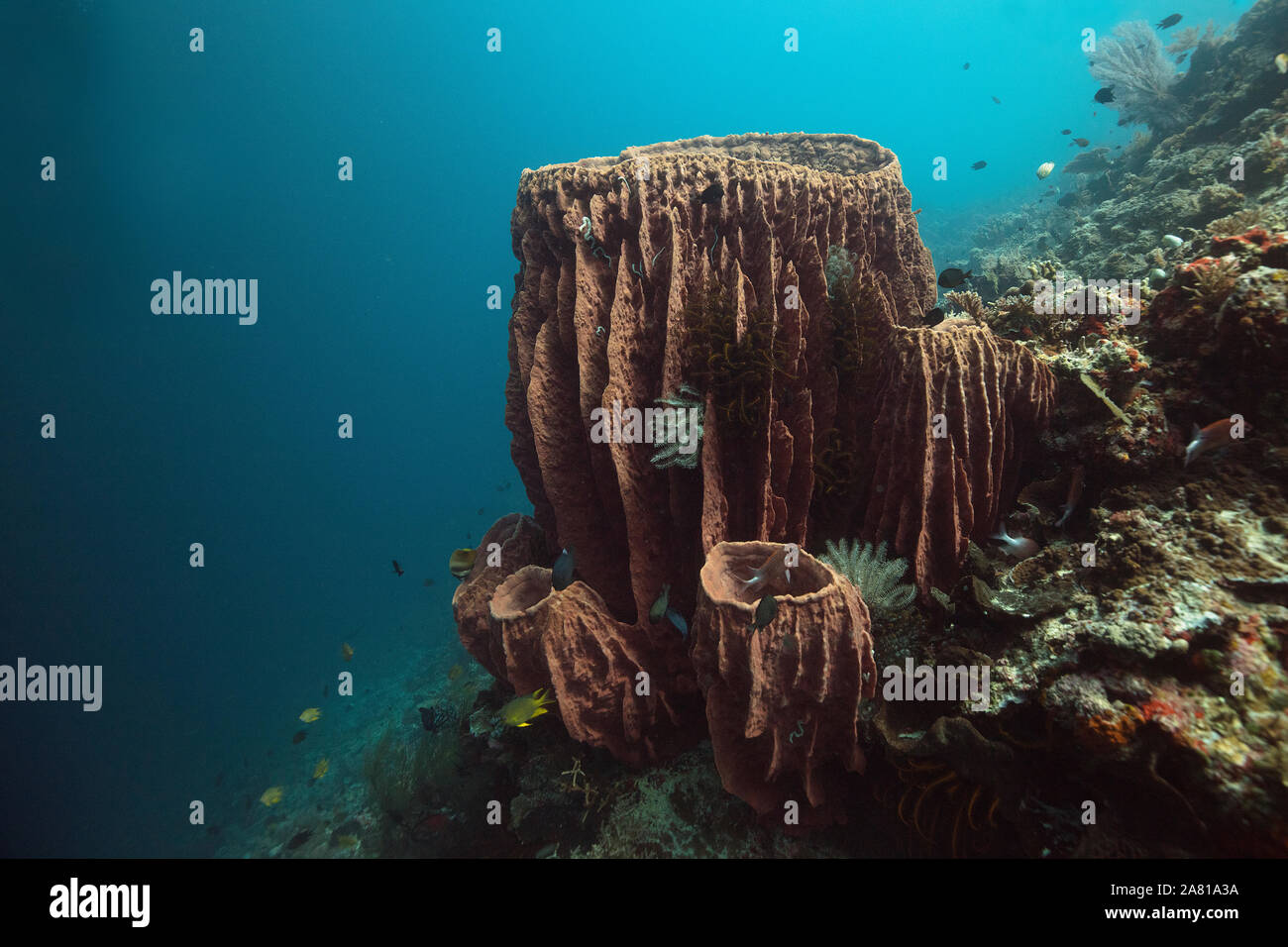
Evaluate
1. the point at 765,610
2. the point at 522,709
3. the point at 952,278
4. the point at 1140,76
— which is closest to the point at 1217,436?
the point at 765,610

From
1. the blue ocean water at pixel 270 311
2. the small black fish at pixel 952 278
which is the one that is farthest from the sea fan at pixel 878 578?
the blue ocean water at pixel 270 311

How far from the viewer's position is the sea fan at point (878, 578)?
338 cm

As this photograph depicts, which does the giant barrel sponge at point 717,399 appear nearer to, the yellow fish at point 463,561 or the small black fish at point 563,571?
the small black fish at point 563,571

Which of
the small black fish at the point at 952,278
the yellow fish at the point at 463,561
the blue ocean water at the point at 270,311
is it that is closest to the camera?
the small black fish at the point at 952,278

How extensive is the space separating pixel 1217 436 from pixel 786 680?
2.74m

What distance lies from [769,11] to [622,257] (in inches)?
5070

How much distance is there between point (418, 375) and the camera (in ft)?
284

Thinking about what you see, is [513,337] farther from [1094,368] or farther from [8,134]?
[8,134]

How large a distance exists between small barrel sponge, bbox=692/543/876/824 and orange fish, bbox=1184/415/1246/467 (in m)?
2.07

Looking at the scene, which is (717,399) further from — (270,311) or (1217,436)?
(270,311)

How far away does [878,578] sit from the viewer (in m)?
3.41

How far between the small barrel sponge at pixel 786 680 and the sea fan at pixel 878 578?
0.55m

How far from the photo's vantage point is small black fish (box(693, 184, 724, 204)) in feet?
13.8

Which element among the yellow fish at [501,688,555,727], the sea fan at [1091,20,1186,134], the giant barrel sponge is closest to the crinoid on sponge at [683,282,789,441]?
the giant barrel sponge
